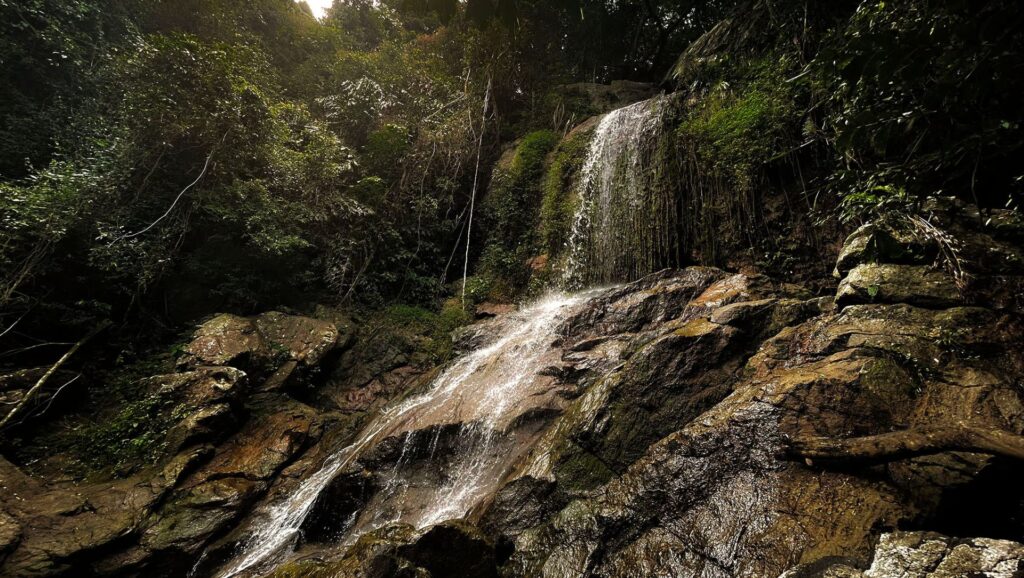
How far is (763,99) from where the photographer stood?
745 cm

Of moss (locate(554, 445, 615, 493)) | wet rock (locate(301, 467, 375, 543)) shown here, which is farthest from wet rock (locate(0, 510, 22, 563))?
moss (locate(554, 445, 615, 493))

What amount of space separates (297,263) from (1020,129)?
1155 cm

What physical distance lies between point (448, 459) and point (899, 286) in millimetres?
5532

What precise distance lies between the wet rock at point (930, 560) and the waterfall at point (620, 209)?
664 centimetres

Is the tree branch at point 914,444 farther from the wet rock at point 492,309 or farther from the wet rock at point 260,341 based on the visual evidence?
the wet rock at point 260,341

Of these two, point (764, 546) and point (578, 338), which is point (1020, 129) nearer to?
point (764, 546)

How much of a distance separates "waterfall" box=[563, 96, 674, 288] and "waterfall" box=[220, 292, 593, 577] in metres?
3.21

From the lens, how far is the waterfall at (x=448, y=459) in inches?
191

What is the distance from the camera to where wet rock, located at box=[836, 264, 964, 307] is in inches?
156

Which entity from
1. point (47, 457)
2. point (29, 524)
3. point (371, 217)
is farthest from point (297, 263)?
point (29, 524)

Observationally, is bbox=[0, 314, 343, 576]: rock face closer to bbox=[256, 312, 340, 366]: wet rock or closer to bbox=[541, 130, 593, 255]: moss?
bbox=[256, 312, 340, 366]: wet rock

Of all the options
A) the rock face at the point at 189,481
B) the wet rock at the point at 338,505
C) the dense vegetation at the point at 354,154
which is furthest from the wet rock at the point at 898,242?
the rock face at the point at 189,481

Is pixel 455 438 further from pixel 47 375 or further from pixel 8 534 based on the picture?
pixel 47 375

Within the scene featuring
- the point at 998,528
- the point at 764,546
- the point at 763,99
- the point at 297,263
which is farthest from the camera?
the point at 297,263
